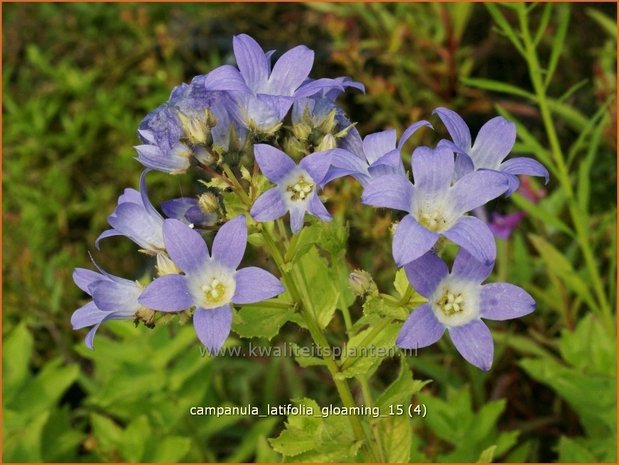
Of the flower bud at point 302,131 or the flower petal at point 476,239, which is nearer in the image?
the flower petal at point 476,239

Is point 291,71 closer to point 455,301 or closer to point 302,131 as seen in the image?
point 302,131

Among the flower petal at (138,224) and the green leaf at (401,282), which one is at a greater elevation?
the flower petal at (138,224)

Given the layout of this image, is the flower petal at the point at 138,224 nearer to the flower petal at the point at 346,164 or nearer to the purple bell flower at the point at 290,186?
the purple bell flower at the point at 290,186

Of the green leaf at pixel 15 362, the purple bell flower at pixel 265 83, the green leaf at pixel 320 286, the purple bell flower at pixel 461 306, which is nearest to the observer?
the purple bell flower at pixel 461 306

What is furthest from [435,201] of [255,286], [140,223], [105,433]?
[105,433]

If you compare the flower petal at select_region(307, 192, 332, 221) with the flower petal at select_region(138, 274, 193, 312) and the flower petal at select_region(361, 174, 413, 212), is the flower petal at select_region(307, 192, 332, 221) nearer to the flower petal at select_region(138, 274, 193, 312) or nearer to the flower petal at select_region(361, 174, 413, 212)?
the flower petal at select_region(361, 174, 413, 212)

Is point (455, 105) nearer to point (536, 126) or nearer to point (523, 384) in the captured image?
point (536, 126)

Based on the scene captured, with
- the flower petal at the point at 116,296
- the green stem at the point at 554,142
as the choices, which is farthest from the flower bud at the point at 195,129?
the green stem at the point at 554,142
